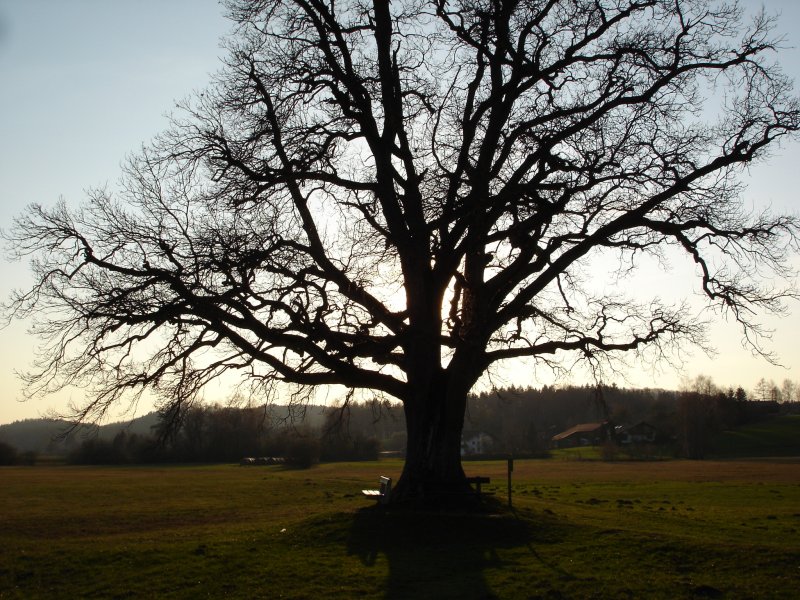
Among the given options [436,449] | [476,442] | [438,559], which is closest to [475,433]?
[476,442]

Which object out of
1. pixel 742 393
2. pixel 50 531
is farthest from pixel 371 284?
pixel 742 393

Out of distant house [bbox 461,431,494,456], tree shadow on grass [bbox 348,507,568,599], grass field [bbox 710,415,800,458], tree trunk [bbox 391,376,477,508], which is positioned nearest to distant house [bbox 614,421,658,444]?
grass field [bbox 710,415,800,458]

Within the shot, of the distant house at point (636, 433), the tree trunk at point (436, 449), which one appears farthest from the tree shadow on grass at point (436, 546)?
the distant house at point (636, 433)

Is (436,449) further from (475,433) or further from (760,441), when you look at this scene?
(475,433)

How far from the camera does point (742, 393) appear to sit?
5032 inches

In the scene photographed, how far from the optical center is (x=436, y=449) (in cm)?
1748

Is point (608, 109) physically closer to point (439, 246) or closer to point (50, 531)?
point (439, 246)

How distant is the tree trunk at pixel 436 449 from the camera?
17.2 meters

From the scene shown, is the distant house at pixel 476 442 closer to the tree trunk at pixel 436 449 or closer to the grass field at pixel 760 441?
the grass field at pixel 760 441

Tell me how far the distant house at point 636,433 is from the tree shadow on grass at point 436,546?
102604mm

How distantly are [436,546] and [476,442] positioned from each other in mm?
115051

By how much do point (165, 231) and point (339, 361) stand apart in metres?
5.15

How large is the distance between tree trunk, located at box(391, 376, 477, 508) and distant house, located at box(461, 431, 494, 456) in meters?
109

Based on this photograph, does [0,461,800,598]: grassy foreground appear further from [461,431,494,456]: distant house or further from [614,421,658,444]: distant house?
[461,431,494,456]: distant house
